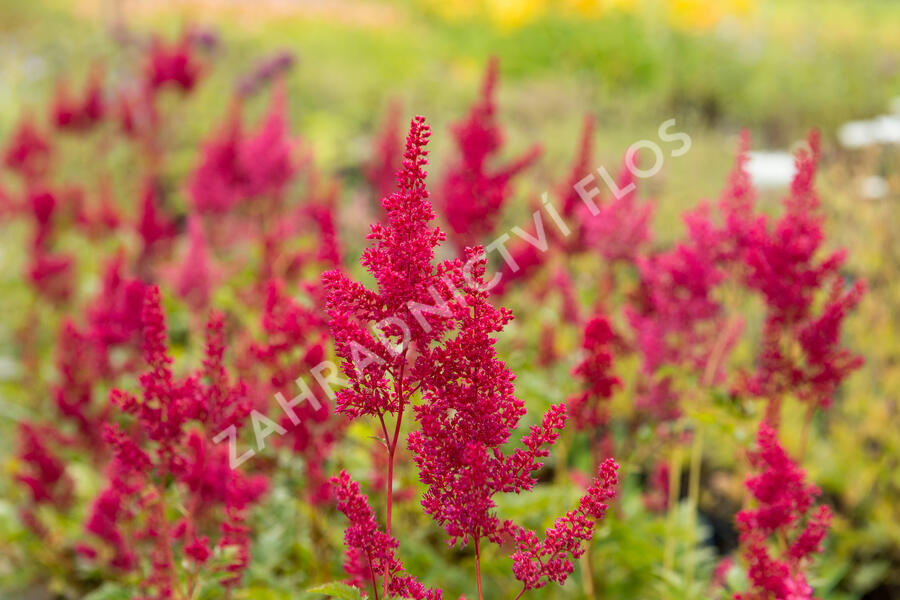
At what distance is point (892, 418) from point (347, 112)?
871 cm

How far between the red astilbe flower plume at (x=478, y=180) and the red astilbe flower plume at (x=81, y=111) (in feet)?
10.2

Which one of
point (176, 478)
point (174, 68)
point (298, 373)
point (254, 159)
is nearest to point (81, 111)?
point (174, 68)

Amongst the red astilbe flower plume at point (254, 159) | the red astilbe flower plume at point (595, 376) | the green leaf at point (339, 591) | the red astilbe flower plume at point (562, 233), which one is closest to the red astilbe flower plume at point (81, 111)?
the red astilbe flower plume at point (254, 159)

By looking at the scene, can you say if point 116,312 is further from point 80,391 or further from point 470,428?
point 470,428

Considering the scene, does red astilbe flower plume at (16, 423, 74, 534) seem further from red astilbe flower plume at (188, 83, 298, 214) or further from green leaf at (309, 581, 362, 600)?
green leaf at (309, 581, 362, 600)

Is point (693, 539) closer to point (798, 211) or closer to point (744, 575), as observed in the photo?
point (744, 575)

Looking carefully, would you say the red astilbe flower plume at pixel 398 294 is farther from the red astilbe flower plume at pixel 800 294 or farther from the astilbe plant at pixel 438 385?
the red astilbe flower plume at pixel 800 294

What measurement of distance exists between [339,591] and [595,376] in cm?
112

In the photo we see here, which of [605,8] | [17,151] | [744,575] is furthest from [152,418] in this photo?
[605,8]

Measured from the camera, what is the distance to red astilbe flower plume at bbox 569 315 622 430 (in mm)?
2389

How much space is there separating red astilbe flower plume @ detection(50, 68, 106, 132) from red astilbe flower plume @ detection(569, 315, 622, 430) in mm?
4017

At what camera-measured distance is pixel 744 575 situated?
9.12 ft

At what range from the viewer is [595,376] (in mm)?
2484

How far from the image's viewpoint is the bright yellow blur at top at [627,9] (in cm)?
1431
